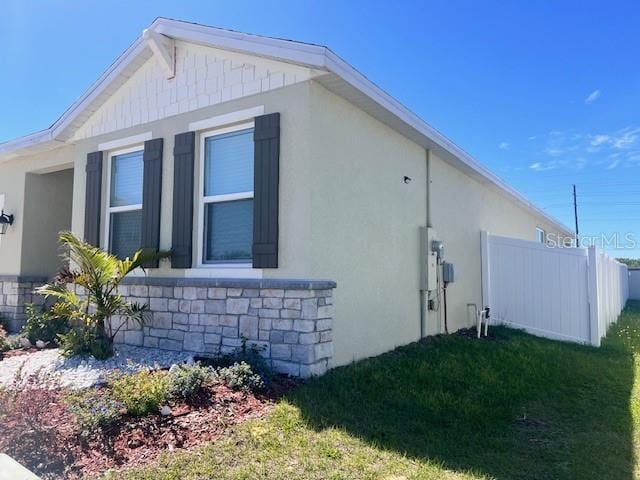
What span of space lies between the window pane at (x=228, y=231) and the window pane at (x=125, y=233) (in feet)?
4.84

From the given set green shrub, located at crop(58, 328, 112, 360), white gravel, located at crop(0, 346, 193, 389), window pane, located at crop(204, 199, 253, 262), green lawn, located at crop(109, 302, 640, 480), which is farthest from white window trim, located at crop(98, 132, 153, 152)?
green lawn, located at crop(109, 302, 640, 480)

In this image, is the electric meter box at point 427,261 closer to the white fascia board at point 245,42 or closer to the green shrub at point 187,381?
the white fascia board at point 245,42

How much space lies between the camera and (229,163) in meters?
5.95

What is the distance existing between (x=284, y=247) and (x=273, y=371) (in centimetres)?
136

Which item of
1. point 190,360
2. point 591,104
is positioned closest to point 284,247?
point 190,360

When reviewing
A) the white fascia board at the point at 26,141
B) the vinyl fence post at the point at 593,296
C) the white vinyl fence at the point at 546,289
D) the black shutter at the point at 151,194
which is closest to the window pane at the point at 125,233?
the black shutter at the point at 151,194

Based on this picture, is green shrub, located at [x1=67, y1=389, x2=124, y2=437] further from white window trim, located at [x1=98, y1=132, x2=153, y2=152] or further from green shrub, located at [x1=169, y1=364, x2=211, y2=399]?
white window trim, located at [x1=98, y1=132, x2=153, y2=152]

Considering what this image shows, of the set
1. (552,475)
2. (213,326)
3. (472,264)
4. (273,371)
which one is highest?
(472,264)

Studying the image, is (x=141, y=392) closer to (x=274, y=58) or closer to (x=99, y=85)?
(x=274, y=58)

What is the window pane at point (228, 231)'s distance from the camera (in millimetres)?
5707

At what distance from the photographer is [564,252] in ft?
27.5

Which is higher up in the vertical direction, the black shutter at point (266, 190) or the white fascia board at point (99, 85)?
the white fascia board at point (99, 85)

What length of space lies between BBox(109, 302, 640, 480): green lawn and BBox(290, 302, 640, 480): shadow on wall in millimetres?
13

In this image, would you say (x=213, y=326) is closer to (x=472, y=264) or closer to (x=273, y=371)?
(x=273, y=371)
